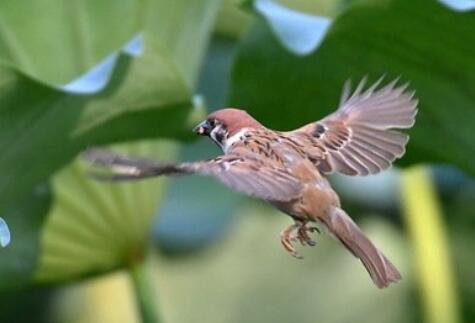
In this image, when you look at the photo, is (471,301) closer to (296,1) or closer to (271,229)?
(271,229)

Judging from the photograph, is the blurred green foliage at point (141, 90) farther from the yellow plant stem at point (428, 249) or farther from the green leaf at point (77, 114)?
the yellow plant stem at point (428, 249)

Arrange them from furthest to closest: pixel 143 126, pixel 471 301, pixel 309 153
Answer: pixel 471 301, pixel 143 126, pixel 309 153

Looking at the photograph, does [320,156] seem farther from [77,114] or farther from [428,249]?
[428,249]

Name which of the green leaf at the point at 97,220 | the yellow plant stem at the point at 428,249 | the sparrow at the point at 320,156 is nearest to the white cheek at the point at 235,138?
the sparrow at the point at 320,156

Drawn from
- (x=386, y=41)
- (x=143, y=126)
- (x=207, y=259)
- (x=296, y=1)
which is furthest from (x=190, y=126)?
(x=207, y=259)

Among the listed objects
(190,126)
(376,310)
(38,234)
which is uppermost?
(190,126)

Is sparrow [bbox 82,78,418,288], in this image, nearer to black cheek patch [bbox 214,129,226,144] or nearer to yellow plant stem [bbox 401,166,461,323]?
black cheek patch [bbox 214,129,226,144]

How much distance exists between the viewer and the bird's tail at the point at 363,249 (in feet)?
3.19

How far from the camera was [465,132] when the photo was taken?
3.77ft

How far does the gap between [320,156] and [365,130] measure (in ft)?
0.15

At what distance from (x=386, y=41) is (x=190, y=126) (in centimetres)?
15

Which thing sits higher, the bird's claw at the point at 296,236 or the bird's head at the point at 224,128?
the bird's head at the point at 224,128

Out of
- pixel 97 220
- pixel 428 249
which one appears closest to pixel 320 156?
pixel 97 220

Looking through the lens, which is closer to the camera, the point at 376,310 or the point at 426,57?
the point at 426,57
